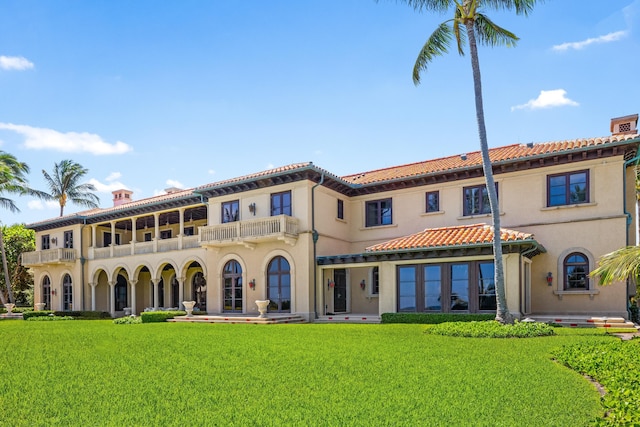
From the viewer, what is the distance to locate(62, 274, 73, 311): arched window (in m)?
35.6

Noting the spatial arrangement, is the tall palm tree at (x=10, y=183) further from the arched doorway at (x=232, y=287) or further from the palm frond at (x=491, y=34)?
the palm frond at (x=491, y=34)

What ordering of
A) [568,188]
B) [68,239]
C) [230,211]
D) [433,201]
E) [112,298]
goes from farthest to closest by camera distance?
[68,239], [112,298], [230,211], [433,201], [568,188]

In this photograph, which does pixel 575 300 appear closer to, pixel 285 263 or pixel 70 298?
pixel 285 263

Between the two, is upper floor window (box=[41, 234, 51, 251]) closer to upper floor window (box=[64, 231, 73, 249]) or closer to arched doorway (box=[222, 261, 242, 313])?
upper floor window (box=[64, 231, 73, 249])

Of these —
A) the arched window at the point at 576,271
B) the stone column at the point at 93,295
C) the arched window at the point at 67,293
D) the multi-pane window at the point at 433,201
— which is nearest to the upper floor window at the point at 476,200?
the multi-pane window at the point at 433,201

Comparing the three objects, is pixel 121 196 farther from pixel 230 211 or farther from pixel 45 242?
pixel 230 211

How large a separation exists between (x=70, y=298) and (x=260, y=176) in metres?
21.2

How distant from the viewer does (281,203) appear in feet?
78.0

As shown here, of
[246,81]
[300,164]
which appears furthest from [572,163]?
[246,81]

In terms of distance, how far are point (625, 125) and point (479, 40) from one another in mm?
8528

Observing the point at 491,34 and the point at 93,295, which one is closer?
the point at 491,34

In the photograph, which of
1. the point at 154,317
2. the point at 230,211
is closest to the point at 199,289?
the point at 154,317

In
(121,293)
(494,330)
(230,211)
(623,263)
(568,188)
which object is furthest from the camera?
(121,293)

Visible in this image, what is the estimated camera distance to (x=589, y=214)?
19.0 metres
